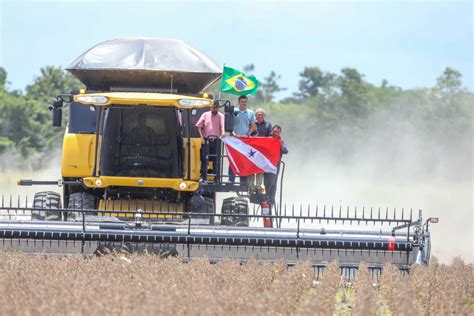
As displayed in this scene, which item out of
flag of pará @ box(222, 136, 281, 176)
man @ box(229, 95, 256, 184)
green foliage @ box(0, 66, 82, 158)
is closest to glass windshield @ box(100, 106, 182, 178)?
flag of pará @ box(222, 136, 281, 176)

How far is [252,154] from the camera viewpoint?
17.3m

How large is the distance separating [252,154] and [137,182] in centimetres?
166

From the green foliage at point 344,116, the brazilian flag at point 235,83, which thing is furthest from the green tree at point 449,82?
the brazilian flag at point 235,83

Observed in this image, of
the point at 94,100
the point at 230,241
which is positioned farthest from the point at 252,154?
the point at 230,241

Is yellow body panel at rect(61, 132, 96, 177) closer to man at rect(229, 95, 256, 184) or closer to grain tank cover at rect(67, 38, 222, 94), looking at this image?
grain tank cover at rect(67, 38, 222, 94)

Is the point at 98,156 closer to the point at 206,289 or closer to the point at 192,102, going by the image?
the point at 192,102

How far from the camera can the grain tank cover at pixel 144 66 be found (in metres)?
17.5

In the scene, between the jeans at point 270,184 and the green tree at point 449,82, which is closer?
the jeans at point 270,184

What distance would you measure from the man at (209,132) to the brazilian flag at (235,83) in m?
0.95

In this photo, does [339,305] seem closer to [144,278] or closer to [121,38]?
[144,278]

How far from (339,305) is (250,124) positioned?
581cm

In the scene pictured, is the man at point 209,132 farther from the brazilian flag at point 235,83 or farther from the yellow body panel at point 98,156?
the brazilian flag at point 235,83

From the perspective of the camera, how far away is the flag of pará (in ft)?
56.3

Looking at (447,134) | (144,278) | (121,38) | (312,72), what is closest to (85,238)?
(144,278)
